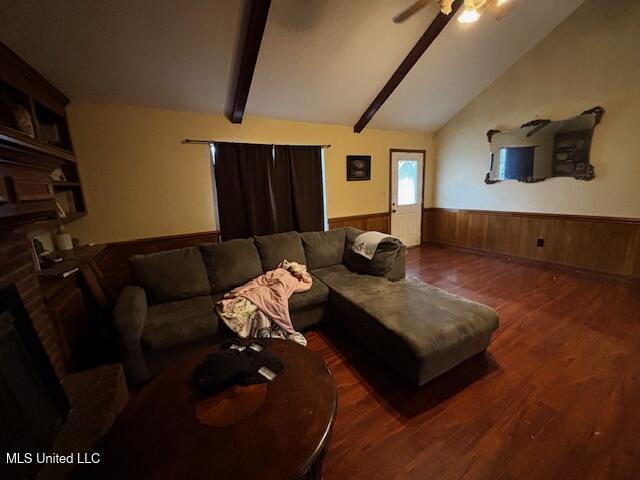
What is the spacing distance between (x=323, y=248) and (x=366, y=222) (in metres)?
2.06

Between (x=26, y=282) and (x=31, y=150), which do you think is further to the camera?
(x=26, y=282)

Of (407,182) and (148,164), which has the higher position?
(148,164)

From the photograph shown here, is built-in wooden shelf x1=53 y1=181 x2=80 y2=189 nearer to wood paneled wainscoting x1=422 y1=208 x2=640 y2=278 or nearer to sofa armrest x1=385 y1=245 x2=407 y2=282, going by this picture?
sofa armrest x1=385 y1=245 x2=407 y2=282

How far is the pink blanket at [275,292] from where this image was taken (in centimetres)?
205

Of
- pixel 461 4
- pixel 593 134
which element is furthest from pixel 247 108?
pixel 593 134

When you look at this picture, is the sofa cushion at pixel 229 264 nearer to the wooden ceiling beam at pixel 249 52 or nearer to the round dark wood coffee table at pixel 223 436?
the round dark wood coffee table at pixel 223 436

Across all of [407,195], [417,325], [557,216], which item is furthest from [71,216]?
[557,216]

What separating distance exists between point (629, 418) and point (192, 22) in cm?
393

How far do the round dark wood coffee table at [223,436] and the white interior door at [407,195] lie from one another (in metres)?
4.36

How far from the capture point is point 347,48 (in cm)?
281

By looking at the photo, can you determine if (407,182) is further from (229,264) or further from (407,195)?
(229,264)

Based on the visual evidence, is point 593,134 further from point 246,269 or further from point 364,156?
point 246,269

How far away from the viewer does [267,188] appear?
3721 millimetres

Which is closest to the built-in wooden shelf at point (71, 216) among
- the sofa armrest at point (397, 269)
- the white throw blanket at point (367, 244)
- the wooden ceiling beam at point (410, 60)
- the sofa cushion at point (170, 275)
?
the sofa cushion at point (170, 275)
